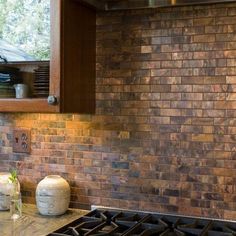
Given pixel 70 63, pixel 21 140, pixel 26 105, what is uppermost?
pixel 70 63

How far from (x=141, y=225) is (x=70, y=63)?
0.66 m

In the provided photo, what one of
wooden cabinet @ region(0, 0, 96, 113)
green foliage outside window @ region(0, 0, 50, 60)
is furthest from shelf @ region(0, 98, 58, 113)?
green foliage outside window @ region(0, 0, 50, 60)

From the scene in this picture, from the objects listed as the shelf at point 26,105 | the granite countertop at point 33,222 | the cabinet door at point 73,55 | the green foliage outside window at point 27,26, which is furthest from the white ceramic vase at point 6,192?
the green foliage outside window at point 27,26

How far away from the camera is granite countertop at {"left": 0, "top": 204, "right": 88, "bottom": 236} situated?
1540 millimetres

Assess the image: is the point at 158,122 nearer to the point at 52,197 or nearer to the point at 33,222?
the point at 52,197

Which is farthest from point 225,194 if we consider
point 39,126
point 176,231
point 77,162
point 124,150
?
point 39,126

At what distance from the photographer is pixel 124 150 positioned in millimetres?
1772

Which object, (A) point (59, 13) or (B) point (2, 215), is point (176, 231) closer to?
(B) point (2, 215)

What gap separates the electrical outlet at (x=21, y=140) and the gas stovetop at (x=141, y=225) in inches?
18.2

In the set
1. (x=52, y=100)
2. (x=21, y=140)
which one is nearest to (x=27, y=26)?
(x=52, y=100)

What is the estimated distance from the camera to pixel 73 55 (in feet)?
5.35

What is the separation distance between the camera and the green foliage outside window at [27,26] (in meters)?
1.60

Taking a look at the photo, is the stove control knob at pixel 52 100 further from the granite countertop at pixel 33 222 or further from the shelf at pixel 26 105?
the granite countertop at pixel 33 222

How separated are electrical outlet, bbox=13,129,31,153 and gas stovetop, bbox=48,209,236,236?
463 millimetres
